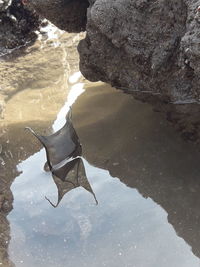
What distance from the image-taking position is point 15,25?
22.6ft

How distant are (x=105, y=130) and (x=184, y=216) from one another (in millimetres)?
1388

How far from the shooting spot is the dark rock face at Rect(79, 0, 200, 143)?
3.72m

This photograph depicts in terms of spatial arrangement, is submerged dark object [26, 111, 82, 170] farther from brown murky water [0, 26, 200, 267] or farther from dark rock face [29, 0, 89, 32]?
dark rock face [29, 0, 89, 32]

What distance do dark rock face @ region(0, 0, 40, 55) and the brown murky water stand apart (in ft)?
5.90

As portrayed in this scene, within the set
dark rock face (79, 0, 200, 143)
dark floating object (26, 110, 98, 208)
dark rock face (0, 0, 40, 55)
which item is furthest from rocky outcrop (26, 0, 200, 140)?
dark rock face (0, 0, 40, 55)

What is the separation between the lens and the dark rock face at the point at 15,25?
6.83 m

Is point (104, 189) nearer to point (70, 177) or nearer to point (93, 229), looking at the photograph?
point (70, 177)

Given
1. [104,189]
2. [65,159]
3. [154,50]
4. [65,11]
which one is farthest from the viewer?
[65,11]

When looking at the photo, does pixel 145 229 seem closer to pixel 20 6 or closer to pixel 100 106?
pixel 100 106

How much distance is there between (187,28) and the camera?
363cm

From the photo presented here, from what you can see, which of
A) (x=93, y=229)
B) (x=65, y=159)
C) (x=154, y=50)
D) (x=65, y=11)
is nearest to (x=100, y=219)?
Result: (x=93, y=229)

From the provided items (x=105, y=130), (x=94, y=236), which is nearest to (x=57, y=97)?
(x=105, y=130)

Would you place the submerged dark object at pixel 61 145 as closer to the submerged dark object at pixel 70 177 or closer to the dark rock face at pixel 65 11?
the submerged dark object at pixel 70 177

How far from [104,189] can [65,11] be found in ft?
5.79
